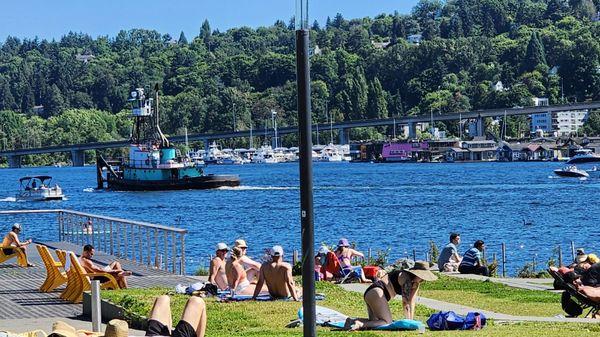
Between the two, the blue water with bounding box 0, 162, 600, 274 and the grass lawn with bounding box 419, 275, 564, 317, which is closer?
the grass lawn with bounding box 419, 275, 564, 317

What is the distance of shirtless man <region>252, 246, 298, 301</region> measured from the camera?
20.2 meters

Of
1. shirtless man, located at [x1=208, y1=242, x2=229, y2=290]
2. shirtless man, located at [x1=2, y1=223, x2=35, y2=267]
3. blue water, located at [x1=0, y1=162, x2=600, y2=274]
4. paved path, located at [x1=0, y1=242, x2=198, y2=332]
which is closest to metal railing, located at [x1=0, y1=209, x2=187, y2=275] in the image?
paved path, located at [x1=0, y1=242, x2=198, y2=332]

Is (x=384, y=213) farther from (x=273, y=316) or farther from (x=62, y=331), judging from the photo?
(x=62, y=331)

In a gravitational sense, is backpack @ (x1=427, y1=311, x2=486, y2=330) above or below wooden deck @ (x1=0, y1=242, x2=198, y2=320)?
above

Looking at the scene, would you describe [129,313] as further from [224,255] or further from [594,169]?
[594,169]

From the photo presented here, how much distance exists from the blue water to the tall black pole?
27.8 m

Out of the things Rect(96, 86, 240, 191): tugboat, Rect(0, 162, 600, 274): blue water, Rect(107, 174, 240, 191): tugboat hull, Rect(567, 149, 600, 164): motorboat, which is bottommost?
Rect(567, 149, 600, 164): motorboat

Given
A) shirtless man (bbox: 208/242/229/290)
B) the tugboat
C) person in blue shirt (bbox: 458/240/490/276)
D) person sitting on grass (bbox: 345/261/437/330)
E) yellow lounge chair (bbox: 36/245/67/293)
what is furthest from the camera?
the tugboat

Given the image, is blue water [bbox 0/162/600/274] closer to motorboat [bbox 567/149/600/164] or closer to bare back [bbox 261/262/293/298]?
bare back [bbox 261/262/293/298]

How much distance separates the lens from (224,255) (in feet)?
75.6

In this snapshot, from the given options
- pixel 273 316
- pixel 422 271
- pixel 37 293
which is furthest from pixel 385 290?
pixel 37 293

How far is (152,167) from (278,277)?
96.6 meters

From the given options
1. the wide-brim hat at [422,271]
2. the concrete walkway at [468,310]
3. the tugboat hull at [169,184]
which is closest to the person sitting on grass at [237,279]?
the concrete walkway at [468,310]

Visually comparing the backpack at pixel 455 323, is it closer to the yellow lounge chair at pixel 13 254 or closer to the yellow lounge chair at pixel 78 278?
the yellow lounge chair at pixel 78 278
